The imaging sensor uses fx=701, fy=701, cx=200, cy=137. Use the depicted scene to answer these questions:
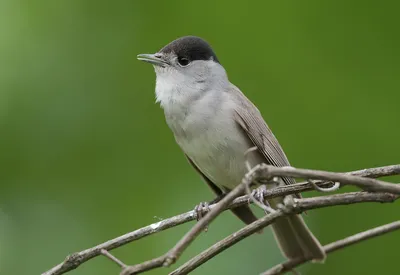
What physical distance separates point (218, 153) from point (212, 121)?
0.55ft

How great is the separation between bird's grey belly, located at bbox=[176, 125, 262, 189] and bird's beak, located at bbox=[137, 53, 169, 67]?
41 cm

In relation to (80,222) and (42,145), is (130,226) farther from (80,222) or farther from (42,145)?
(42,145)

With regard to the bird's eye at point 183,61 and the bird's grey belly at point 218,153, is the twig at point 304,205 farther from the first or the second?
the bird's eye at point 183,61

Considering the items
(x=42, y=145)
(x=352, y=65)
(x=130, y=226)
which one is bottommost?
(x=130, y=226)

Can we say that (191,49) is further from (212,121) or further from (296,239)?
(296,239)

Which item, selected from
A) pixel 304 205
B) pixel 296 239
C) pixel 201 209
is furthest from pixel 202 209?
pixel 304 205

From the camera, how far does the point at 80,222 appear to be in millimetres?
3053

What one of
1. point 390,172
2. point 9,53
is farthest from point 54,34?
point 390,172

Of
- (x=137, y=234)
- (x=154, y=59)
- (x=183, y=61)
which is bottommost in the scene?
(x=137, y=234)

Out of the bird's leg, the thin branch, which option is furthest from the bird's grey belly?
the thin branch

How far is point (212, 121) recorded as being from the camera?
357 centimetres

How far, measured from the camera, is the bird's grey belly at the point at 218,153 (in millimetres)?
3568

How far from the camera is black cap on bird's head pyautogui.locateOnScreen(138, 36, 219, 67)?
3611 mm

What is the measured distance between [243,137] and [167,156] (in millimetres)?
529
